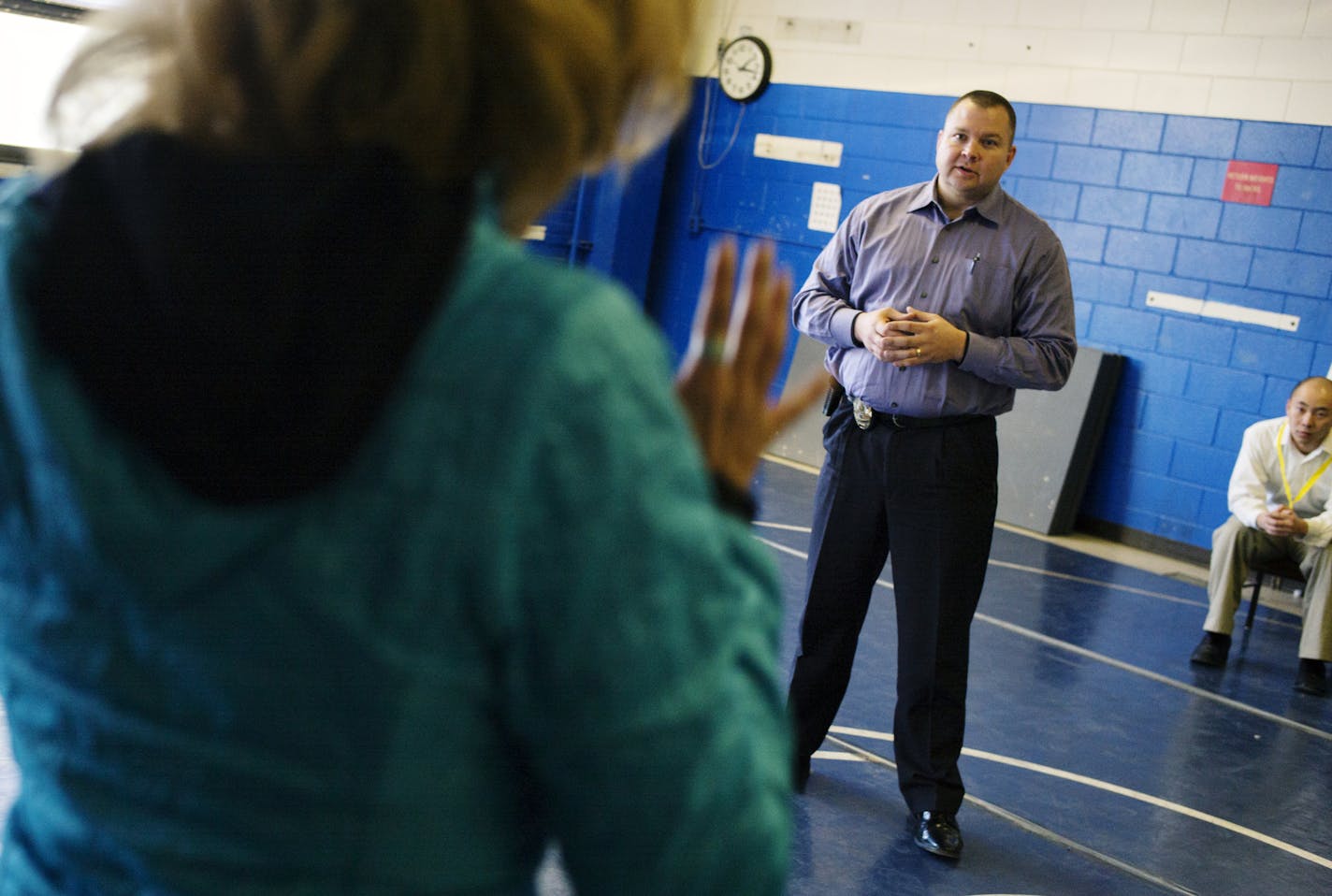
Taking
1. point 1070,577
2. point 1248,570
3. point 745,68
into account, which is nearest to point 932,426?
point 1248,570

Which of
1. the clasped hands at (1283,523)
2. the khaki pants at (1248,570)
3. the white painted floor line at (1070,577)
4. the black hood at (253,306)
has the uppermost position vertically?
the black hood at (253,306)

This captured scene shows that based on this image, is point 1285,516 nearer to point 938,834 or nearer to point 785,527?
point 785,527

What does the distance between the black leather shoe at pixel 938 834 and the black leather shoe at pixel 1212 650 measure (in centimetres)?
242

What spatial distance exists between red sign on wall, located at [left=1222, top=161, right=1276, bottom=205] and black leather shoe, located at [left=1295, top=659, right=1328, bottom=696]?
2.82 metres

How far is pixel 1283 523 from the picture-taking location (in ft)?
17.3

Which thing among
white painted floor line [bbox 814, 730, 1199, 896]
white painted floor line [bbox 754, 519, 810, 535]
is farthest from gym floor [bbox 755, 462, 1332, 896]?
white painted floor line [bbox 754, 519, 810, 535]

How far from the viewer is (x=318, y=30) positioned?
606 mm

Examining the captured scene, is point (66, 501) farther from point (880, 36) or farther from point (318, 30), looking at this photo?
point (880, 36)

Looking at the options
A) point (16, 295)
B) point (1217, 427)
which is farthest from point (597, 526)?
point (1217, 427)

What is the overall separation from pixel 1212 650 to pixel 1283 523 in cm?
67

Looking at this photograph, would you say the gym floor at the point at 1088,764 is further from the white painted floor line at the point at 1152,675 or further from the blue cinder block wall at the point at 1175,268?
the blue cinder block wall at the point at 1175,268

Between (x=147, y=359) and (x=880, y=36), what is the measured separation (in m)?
8.37

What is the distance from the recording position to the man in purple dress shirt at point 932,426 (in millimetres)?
3127

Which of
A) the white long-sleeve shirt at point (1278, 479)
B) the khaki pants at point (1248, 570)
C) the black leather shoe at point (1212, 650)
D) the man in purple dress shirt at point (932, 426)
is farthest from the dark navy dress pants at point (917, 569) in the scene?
the white long-sleeve shirt at point (1278, 479)
